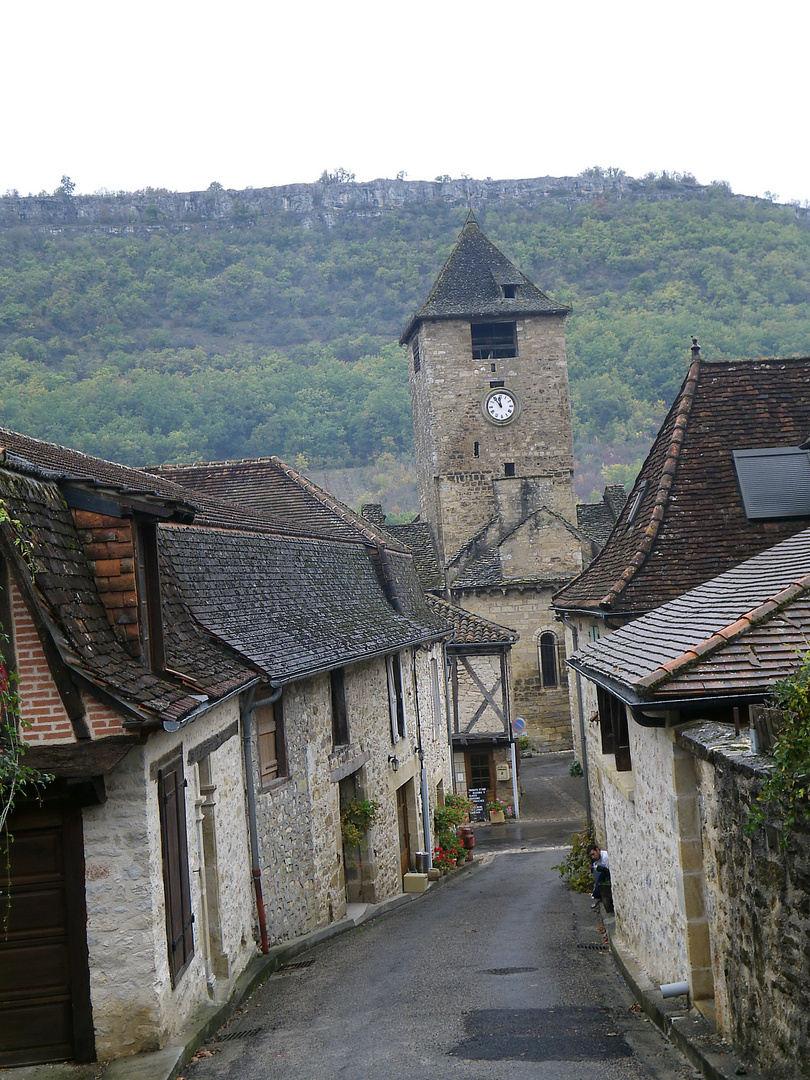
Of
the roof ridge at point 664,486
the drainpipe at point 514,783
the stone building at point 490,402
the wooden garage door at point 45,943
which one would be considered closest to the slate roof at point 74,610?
the wooden garage door at point 45,943

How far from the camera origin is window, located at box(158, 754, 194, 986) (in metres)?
7.05

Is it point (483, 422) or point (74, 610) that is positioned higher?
point (483, 422)

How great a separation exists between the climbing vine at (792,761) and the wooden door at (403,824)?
1256 centimetres

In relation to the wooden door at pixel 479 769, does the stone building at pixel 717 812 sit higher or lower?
higher

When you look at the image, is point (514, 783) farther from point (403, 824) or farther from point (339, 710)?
point (339, 710)

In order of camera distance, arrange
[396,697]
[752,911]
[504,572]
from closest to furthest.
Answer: [752,911] → [396,697] → [504,572]

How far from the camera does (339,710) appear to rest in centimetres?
1309

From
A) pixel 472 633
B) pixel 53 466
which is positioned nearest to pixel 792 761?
pixel 53 466

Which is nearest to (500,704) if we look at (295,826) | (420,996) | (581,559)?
(581,559)

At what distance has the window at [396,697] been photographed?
1608cm

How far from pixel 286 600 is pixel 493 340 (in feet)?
89.3

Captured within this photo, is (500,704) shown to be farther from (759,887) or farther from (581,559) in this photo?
(759,887)

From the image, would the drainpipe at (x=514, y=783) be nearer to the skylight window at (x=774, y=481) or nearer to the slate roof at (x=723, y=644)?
the skylight window at (x=774, y=481)

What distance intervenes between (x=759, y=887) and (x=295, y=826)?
672 centimetres
